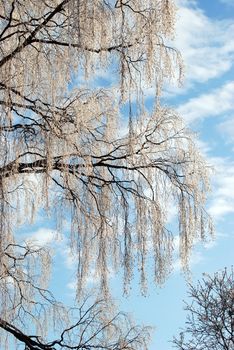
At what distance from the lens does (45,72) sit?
445 cm

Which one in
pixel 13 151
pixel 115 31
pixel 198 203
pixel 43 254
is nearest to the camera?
pixel 13 151

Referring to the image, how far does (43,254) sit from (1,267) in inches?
19.7

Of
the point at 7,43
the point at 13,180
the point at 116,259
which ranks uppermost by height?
the point at 7,43

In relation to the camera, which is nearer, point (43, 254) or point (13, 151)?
point (13, 151)

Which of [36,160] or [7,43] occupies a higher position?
[7,43]

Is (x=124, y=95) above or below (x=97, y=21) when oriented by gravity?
below

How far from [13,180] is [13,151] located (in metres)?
0.30

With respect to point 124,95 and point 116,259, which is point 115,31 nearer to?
point 124,95

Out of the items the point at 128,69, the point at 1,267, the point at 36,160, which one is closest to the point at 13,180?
the point at 36,160

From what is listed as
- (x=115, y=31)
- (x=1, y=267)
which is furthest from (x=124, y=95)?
(x=1, y=267)

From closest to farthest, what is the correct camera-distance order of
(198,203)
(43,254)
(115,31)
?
1. (115,31)
2. (198,203)
3. (43,254)

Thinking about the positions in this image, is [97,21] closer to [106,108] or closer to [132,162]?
[106,108]

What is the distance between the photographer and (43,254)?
5.29 meters

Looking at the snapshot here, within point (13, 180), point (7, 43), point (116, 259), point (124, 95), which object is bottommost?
point (116, 259)
